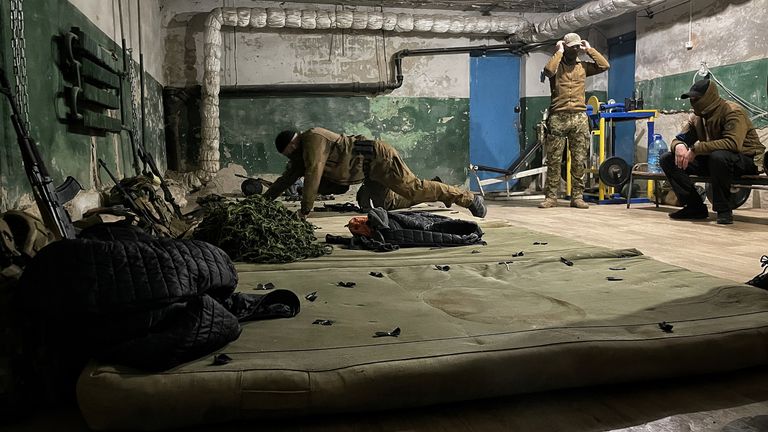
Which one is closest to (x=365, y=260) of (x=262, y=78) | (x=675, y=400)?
(x=675, y=400)

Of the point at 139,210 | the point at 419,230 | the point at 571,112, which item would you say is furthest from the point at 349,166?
the point at 571,112

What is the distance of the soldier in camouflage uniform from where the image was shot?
Answer: 6.48 meters

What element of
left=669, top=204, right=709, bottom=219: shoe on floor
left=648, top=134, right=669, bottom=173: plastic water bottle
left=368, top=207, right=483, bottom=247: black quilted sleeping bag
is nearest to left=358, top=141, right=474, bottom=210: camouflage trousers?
left=368, top=207, right=483, bottom=247: black quilted sleeping bag

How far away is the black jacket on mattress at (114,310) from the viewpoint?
1.33m

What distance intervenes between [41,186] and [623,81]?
7972 mm

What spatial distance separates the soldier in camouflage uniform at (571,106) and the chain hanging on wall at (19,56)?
17.1 ft

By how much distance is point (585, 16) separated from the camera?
738cm

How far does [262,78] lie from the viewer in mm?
8266

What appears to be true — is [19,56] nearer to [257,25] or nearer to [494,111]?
[257,25]

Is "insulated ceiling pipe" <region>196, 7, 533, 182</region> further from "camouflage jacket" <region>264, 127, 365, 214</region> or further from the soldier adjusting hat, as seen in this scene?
"camouflage jacket" <region>264, 127, 365, 214</region>

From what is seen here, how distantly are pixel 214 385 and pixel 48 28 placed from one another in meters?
2.79

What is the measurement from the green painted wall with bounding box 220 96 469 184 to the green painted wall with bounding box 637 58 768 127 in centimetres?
267

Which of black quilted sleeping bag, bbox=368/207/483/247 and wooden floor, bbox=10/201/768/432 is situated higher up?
black quilted sleeping bag, bbox=368/207/483/247

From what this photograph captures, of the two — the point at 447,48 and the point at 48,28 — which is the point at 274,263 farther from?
the point at 447,48
